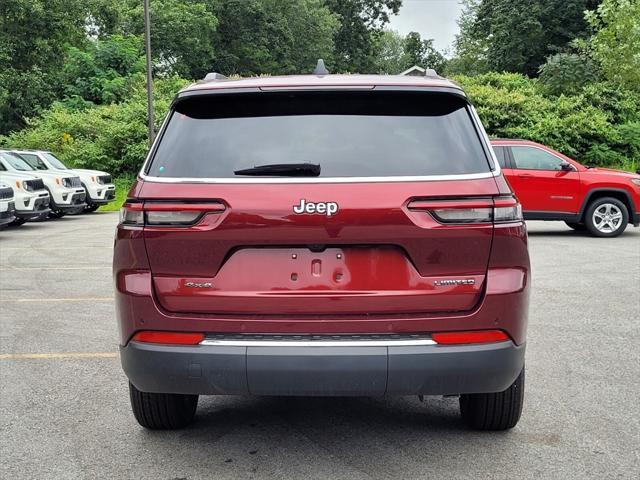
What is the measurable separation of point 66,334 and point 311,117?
410 centimetres

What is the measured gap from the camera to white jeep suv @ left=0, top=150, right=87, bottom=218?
769 inches

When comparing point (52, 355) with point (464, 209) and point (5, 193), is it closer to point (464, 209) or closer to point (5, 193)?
point (464, 209)

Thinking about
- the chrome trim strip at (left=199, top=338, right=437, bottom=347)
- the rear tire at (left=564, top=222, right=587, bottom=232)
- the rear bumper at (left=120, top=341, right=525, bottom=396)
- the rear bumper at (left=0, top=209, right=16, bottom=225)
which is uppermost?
the chrome trim strip at (left=199, top=338, right=437, bottom=347)

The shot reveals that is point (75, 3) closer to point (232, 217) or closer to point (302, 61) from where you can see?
point (302, 61)

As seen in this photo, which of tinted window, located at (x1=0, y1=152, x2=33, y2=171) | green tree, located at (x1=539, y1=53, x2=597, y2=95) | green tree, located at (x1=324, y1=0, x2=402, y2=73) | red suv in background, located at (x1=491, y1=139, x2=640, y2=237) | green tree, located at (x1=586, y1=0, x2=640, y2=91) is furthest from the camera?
green tree, located at (x1=324, y1=0, x2=402, y2=73)

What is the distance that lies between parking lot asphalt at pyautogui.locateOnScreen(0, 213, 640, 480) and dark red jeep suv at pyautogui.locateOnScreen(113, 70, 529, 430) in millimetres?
524

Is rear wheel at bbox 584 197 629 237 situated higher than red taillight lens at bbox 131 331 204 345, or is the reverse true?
red taillight lens at bbox 131 331 204 345

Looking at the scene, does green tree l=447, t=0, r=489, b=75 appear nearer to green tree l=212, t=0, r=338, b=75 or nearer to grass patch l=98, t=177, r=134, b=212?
green tree l=212, t=0, r=338, b=75

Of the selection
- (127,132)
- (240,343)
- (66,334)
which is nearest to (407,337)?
(240,343)

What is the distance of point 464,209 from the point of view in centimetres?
347

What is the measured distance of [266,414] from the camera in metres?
4.66

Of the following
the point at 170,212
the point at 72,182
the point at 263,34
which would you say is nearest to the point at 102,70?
the point at 72,182

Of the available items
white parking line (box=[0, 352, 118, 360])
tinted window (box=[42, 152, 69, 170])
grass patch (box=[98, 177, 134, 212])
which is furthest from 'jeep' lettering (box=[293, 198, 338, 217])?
grass patch (box=[98, 177, 134, 212])

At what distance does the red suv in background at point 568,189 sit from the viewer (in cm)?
1505
